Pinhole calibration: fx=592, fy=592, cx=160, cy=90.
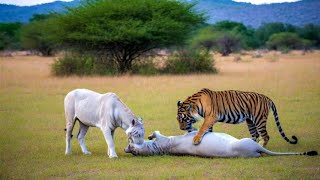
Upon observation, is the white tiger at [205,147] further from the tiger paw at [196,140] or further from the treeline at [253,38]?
the treeline at [253,38]

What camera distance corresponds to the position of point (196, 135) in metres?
9.74

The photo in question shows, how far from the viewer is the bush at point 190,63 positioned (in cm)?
3080


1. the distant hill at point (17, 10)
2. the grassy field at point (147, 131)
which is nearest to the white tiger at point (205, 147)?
the grassy field at point (147, 131)

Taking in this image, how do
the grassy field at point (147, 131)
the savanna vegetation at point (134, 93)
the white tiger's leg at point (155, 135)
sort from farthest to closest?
the white tiger's leg at point (155, 135)
the savanna vegetation at point (134, 93)
the grassy field at point (147, 131)

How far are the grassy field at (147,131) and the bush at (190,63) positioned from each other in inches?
187

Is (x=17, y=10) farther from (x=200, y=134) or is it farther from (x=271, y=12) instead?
(x=271, y=12)

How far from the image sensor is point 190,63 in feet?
102

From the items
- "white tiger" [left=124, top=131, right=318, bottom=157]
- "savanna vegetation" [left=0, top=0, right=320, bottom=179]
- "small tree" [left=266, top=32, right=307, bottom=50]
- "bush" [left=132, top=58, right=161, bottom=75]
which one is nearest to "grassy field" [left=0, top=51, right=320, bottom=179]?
"savanna vegetation" [left=0, top=0, right=320, bottom=179]

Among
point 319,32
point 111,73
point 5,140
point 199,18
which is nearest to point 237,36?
point 319,32

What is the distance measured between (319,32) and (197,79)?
187 ft

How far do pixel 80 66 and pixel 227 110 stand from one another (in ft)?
A: 66.2

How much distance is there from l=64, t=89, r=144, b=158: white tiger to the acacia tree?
1903cm

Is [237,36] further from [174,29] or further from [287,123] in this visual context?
[287,123]

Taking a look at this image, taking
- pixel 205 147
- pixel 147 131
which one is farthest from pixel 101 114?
pixel 147 131
